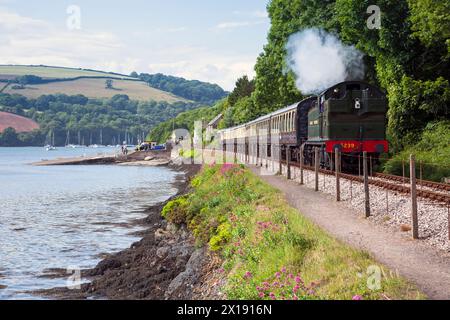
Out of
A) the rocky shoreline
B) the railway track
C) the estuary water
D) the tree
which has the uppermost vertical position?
the tree

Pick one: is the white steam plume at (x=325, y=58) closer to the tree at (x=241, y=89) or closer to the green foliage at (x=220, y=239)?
the green foliage at (x=220, y=239)

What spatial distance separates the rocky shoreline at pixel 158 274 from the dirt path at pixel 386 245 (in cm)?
326

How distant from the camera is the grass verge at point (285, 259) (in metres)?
9.76

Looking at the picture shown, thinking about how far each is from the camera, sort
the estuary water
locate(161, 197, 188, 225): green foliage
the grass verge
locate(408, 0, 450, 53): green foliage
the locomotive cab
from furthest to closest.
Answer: the locomotive cab → locate(408, 0, 450, 53): green foliage → locate(161, 197, 188, 225): green foliage → the estuary water → the grass verge

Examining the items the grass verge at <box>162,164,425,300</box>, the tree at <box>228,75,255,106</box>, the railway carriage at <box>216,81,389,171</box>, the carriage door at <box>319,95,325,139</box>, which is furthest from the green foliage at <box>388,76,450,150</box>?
the tree at <box>228,75,255,106</box>

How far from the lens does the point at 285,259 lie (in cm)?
1201

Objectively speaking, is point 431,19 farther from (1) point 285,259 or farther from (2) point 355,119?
(1) point 285,259

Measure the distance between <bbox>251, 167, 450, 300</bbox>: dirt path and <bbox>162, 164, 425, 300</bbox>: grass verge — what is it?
1.83ft

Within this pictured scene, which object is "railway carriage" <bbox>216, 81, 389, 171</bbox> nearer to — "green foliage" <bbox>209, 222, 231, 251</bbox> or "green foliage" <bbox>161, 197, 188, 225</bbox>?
"green foliage" <bbox>161, 197, 188, 225</bbox>

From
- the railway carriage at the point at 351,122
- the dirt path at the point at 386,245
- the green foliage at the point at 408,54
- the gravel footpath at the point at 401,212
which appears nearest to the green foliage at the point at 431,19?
the green foliage at the point at 408,54

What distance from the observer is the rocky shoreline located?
15.3 meters

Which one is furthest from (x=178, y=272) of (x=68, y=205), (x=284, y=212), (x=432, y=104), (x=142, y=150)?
(x=142, y=150)

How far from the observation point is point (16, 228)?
113 feet
